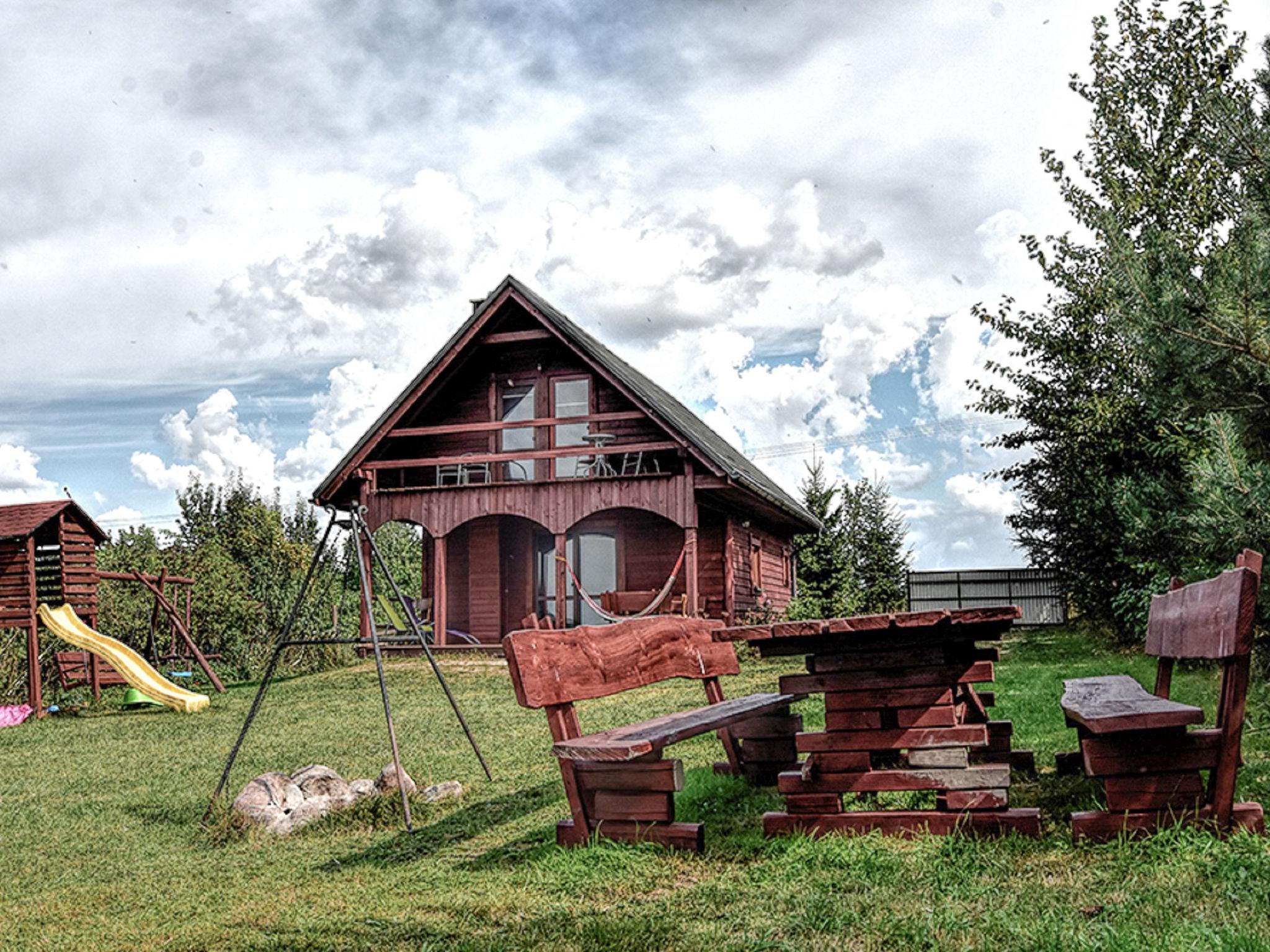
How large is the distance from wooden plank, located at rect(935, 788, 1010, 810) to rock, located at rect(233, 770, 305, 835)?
393 centimetres

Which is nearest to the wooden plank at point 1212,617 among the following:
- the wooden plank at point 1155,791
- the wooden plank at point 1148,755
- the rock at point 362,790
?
the wooden plank at point 1148,755

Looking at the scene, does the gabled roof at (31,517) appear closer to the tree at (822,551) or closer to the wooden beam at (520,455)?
the wooden beam at (520,455)

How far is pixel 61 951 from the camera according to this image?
455 cm

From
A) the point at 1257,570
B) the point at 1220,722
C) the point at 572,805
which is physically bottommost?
the point at 572,805

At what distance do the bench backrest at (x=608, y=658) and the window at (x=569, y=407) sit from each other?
14776 millimetres

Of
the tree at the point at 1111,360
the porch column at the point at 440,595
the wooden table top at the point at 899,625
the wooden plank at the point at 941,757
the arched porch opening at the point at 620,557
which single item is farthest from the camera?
the arched porch opening at the point at 620,557

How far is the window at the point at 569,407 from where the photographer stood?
21688mm

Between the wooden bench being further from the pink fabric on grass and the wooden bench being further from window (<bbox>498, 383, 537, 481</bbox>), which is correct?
window (<bbox>498, 383, 537, 481</bbox>)

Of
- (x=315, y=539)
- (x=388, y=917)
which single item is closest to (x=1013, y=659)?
(x=388, y=917)

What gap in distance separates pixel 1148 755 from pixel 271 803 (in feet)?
16.4

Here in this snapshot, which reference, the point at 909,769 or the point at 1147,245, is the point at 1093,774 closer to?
the point at 909,769

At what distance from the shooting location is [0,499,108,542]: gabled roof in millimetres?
17359

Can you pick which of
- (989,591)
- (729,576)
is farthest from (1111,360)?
(989,591)

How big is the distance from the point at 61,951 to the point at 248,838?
7.14 ft
